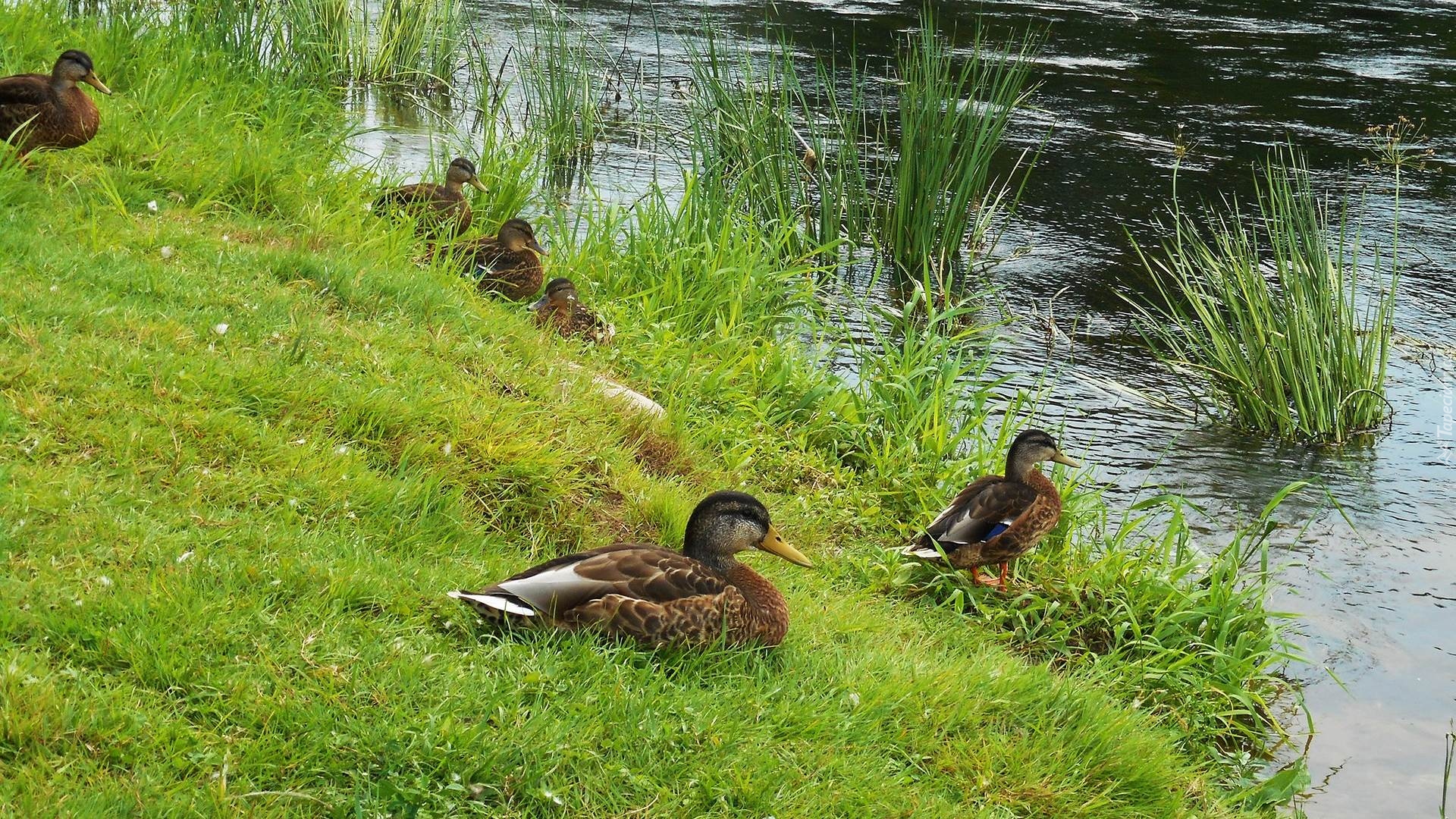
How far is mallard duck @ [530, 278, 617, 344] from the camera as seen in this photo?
5.93 meters

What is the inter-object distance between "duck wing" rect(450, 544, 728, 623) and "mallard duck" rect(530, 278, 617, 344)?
8.09 ft

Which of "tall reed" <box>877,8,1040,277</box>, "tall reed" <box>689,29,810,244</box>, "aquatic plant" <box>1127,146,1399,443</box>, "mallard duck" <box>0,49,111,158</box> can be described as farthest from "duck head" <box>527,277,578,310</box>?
"aquatic plant" <box>1127,146,1399,443</box>

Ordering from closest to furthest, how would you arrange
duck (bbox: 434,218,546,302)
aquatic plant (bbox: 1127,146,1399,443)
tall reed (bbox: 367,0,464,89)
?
duck (bbox: 434,218,546,302) → aquatic plant (bbox: 1127,146,1399,443) → tall reed (bbox: 367,0,464,89)

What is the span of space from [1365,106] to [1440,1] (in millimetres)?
7198

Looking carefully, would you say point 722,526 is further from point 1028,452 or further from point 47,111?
point 47,111

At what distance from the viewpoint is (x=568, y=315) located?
234 inches

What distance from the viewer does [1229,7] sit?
1850cm

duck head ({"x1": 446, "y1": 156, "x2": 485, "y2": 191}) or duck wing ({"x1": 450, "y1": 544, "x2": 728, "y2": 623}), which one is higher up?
duck head ({"x1": 446, "y1": 156, "x2": 485, "y2": 191})

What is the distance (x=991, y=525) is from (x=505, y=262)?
2.81m

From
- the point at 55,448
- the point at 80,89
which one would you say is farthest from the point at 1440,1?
the point at 55,448

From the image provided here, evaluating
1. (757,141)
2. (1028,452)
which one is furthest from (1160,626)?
(757,141)

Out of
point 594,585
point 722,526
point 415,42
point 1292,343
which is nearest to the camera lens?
point 594,585

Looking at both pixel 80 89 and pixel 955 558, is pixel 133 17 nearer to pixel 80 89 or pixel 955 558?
pixel 80 89

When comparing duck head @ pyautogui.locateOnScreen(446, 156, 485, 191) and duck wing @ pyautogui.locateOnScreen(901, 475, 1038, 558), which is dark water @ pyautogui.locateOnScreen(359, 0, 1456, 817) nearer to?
duck wing @ pyautogui.locateOnScreen(901, 475, 1038, 558)
